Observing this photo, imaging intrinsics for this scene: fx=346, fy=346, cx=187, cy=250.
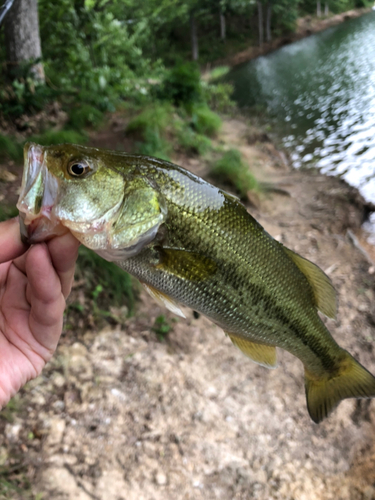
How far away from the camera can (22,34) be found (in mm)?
7680

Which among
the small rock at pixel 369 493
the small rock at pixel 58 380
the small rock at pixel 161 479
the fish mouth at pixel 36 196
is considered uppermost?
the fish mouth at pixel 36 196

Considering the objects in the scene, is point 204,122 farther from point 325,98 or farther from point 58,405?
point 58,405

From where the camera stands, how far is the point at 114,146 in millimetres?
7969

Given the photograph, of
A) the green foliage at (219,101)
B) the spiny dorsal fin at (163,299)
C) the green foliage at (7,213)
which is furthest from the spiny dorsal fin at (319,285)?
the green foliage at (219,101)

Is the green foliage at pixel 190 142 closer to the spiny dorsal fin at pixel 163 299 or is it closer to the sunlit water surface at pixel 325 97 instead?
the sunlit water surface at pixel 325 97

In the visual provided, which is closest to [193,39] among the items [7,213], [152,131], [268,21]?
[268,21]

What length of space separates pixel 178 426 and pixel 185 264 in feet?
8.09

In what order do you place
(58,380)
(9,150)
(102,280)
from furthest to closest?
1. (9,150)
2. (102,280)
3. (58,380)

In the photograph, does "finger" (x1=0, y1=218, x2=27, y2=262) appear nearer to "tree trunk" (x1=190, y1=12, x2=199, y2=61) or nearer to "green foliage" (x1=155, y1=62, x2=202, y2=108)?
"green foliage" (x1=155, y1=62, x2=202, y2=108)

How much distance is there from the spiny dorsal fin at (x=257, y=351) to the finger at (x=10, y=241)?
1.36 m

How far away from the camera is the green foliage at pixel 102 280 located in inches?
168

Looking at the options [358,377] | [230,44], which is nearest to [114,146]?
[358,377]

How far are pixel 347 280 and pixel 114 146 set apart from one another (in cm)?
568

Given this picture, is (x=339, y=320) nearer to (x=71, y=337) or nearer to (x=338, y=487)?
(x=338, y=487)
